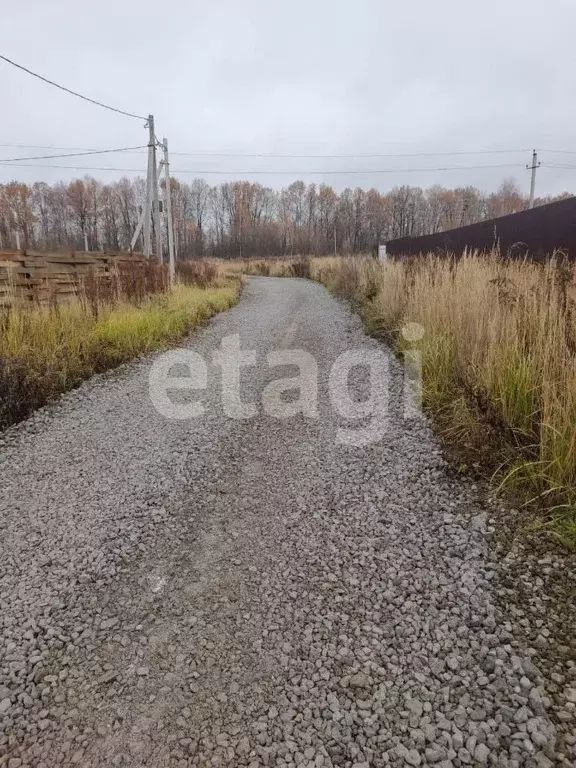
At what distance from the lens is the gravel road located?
1.28 metres

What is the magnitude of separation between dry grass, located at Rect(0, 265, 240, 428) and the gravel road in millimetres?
1072

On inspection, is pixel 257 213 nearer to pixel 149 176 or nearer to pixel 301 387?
pixel 149 176

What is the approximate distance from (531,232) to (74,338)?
24.4 feet

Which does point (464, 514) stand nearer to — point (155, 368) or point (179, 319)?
point (155, 368)

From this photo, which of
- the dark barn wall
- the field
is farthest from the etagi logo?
the dark barn wall

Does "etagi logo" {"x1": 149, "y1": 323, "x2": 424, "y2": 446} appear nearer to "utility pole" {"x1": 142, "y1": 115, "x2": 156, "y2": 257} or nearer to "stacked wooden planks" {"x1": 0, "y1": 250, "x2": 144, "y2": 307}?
"stacked wooden planks" {"x1": 0, "y1": 250, "x2": 144, "y2": 307}

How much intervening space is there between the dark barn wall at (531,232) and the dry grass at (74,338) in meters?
5.18

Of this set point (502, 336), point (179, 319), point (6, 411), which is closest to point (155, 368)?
point (6, 411)

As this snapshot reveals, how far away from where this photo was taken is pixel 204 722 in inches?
53.0

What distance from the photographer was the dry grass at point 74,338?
13.4 ft

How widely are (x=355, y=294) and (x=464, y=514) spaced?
992cm

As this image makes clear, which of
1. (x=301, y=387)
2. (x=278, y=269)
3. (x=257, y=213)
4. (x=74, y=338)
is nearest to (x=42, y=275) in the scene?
(x=74, y=338)

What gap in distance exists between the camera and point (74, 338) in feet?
17.4

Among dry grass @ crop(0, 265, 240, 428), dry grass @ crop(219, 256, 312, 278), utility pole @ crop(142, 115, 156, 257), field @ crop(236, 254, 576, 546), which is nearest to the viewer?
field @ crop(236, 254, 576, 546)
